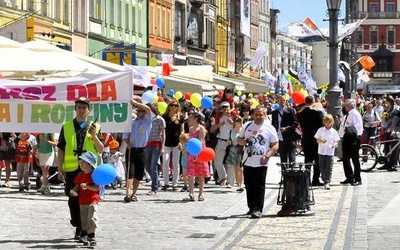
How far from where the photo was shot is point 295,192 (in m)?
17.7

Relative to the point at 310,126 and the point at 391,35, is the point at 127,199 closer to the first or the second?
the point at 310,126

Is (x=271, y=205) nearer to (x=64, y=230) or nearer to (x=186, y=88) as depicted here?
(x=64, y=230)

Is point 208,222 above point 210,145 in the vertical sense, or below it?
below

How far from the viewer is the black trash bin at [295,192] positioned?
17.6 m

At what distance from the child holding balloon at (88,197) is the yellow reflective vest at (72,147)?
346 millimetres

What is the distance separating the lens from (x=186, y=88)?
3512cm

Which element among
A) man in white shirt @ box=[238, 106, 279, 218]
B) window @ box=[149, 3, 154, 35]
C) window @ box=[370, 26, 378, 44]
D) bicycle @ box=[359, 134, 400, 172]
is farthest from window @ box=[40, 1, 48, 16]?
window @ box=[370, 26, 378, 44]

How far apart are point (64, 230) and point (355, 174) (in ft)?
A: 31.3

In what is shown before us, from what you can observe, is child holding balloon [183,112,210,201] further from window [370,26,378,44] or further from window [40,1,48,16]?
window [370,26,378,44]

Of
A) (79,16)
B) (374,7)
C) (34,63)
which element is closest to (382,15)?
(374,7)

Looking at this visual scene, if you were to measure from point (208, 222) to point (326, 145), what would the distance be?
6.63 meters

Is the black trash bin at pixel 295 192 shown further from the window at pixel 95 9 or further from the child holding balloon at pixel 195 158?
the window at pixel 95 9

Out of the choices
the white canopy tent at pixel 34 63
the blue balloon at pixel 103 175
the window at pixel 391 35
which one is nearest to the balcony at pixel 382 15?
the window at pixel 391 35

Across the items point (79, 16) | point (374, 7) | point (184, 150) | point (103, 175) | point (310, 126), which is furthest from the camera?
point (374, 7)
